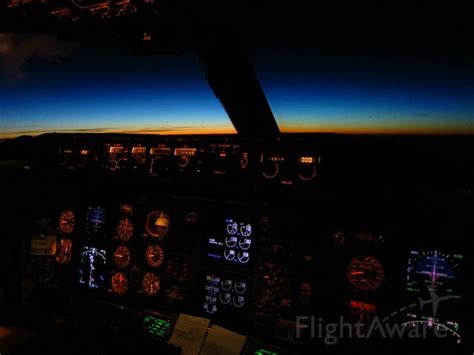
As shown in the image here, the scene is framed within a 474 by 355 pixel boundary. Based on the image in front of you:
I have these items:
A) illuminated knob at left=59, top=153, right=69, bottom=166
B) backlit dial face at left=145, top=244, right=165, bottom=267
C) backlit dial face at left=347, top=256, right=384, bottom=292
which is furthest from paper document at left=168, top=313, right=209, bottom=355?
illuminated knob at left=59, top=153, right=69, bottom=166

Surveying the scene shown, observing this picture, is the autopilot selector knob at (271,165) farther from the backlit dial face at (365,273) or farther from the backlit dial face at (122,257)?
the backlit dial face at (122,257)

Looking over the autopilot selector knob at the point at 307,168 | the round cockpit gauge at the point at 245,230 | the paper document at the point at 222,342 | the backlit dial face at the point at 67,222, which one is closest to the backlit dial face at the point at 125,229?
the backlit dial face at the point at 67,222

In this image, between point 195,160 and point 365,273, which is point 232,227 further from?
point 365,273

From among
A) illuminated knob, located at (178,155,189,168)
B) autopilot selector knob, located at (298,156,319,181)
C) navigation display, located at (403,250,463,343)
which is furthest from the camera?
illuminated knob, located at (178,155,189,168)

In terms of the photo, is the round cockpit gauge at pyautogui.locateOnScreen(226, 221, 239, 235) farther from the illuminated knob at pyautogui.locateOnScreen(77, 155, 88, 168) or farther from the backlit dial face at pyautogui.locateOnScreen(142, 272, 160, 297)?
the illuminated knob at pyautogui.locateOnScreen(77, 155, 88, 168)

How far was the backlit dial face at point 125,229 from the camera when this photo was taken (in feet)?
10.5

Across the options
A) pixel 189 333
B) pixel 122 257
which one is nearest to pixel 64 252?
pixel 122 257

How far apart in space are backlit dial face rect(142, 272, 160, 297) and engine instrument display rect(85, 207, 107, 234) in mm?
657

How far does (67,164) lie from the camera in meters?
3.11

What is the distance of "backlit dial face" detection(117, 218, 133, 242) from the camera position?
3205 mm

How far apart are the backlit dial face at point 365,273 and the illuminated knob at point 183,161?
4.39 ft

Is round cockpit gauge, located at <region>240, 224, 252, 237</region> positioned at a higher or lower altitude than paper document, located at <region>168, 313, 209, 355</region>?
higher

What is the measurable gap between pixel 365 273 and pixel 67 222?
2.73 m

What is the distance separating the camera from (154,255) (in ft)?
10.0
